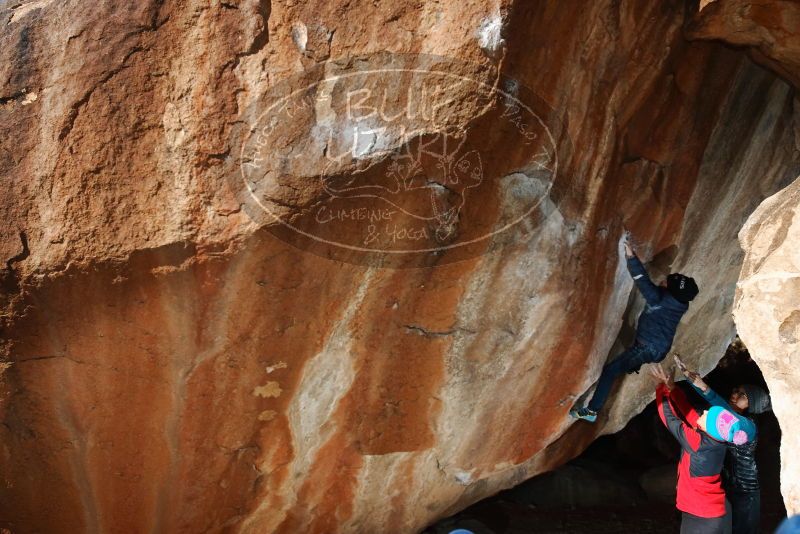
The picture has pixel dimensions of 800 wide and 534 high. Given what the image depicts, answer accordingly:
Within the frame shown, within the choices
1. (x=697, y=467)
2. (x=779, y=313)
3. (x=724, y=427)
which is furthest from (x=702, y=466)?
(x=779, y=313)

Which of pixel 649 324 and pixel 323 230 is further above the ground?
pixel 323 230

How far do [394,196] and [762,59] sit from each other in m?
2.11

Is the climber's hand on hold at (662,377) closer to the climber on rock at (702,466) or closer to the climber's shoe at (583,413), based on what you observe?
the climber on rock at (702,466)

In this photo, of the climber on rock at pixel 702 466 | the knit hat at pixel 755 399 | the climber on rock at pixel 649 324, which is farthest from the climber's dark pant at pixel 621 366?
the knit hat at pixel 755 399

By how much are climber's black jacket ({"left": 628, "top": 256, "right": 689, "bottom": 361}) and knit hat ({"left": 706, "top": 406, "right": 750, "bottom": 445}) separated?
1.76 feet

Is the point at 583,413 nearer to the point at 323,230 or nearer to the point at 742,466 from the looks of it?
the point at 742,466

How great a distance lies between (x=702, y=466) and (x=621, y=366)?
0.74m

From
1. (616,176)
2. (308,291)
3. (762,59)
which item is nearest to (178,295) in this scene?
(308,291)

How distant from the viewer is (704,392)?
394 centimetres

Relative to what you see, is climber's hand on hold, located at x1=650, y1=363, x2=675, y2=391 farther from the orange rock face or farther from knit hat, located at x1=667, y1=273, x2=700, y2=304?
knit hat, located at x1=667, y1=273, x2=700, y2=304

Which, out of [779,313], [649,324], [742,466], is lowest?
[742,466]

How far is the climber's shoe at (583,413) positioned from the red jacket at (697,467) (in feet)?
1.61

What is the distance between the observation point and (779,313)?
9.11 feet

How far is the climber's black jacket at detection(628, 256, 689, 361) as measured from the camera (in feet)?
13.0
